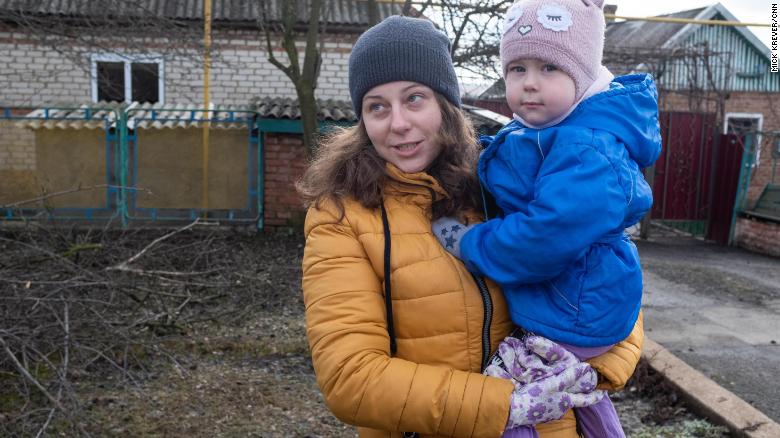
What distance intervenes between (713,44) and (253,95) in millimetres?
12910

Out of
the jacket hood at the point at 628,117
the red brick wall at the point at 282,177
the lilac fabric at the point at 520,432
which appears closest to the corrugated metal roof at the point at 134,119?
the red brick wall at the point at 282,177

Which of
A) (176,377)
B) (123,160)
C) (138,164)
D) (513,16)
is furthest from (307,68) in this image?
(513,16)

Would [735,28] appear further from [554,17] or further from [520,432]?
[520,432]

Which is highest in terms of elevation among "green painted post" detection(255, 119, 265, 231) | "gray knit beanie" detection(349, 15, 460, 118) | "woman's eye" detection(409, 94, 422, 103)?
"gray knit beanie" detection(349, 15, 460, 118)

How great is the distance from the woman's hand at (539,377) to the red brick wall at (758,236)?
10304 mm

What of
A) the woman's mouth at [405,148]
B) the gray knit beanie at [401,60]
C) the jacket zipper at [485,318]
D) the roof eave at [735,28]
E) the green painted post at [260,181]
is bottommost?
the green painted post at [260,181]

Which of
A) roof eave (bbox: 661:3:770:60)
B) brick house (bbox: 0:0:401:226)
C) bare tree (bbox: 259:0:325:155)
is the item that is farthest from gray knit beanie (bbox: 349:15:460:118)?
roof eave (bbox: 661:3:770:60)

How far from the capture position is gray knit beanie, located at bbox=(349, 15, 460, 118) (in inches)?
63.4

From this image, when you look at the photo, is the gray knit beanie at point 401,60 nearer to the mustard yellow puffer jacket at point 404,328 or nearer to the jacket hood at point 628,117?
the mustard yellow puffer jacket at point 404,328

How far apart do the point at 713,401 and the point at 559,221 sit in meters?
3.02

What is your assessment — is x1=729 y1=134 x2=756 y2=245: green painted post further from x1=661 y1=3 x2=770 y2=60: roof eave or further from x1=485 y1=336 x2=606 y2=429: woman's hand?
x1=485 y1=336 x2=606 y2=429: woman's hand

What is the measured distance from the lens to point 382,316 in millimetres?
1472

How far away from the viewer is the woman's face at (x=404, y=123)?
1.59 metres

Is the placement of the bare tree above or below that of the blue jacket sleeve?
above
